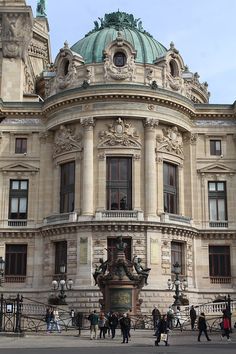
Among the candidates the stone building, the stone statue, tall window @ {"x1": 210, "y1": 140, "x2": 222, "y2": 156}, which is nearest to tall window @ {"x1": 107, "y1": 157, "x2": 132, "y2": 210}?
the stone building

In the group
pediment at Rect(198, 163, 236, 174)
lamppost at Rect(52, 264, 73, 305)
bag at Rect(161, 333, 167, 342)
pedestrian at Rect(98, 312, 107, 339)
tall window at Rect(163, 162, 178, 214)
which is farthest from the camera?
pediment at Rect(198, 163, 236, 174)

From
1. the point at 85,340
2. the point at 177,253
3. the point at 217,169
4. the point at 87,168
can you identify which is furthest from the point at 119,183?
the point at 85,340

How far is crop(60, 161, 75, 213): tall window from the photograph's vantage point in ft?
170

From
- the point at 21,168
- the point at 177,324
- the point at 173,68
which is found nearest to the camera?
the point at 177,324

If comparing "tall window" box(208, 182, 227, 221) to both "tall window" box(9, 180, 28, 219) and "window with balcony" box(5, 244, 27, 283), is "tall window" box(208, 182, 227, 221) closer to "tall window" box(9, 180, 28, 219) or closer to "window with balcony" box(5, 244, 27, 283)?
"tall window" box(9, 180, 28, 219)

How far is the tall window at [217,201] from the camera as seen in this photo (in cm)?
5369

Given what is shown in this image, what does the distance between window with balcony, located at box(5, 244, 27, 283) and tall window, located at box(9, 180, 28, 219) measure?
2705mm

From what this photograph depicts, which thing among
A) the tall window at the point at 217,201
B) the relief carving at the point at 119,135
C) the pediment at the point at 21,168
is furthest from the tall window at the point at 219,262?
the pediment at the point at 21,168

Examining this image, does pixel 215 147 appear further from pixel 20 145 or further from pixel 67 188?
pixel 20 145

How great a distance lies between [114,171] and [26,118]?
10.6 meters

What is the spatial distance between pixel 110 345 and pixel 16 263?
84.6 ft

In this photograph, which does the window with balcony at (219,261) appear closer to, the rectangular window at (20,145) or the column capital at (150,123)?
the column capital at (150,123)

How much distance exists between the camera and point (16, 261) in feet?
174

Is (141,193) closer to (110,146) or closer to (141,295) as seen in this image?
(110,146)
